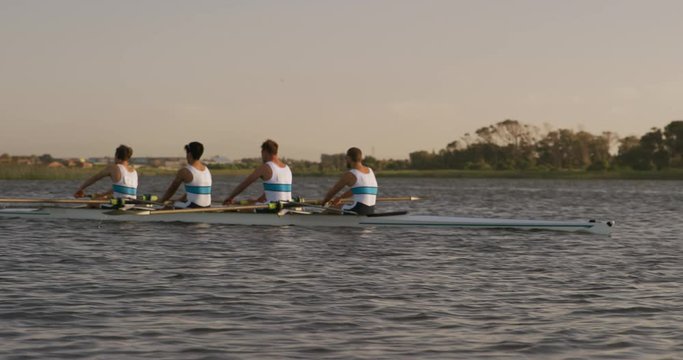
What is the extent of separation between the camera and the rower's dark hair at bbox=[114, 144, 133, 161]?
2206 cm

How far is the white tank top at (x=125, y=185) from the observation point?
22.2 m

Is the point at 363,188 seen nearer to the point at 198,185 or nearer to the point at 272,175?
the point at 272,175

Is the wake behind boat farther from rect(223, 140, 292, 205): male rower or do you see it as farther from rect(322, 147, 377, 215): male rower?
rect(223, 140, 292, 205): male rower

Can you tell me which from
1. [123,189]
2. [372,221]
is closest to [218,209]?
[372,221]

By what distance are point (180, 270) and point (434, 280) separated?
12.5ft

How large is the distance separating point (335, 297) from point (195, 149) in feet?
32.1

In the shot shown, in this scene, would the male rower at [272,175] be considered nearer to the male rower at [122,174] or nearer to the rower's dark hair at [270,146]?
the rower's dark hair at [270,146]

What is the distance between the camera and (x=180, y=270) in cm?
1452

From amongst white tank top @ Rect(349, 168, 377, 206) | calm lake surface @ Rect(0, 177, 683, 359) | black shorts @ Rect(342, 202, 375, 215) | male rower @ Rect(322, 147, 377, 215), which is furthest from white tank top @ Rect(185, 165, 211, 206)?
white tank top @ Rect(349, 168, 377, 206)

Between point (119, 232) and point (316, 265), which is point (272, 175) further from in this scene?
point (316, 265)

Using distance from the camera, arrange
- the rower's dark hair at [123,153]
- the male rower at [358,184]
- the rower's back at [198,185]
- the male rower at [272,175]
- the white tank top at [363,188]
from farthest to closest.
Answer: the rower's dark hair at [123,153]
the rower's back at [198,185]
the male rower at [272,175]
the white tank top at [363,188]
the male rower at [358,184]

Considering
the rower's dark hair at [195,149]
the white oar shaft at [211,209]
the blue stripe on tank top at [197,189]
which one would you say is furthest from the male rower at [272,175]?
the rower's dark hair at [195,149]

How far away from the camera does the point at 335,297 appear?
11961mm

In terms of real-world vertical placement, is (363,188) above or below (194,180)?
below
